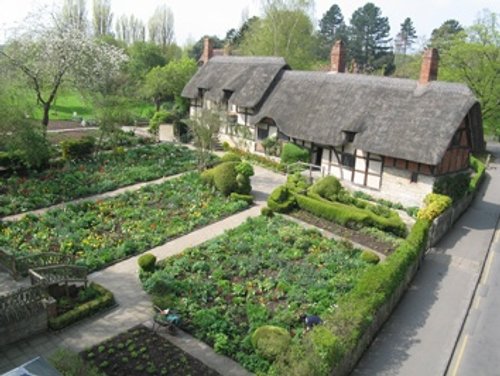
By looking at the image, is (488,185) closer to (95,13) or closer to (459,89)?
(459,89)

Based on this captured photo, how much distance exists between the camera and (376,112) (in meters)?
25.8

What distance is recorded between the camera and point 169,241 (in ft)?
62.7

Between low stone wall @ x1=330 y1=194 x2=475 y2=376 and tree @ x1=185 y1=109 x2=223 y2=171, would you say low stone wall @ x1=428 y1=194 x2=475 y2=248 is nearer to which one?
low stone wall @ x1=330 y1=194 x2=475 y2=376

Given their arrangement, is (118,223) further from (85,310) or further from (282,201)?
(282,201)

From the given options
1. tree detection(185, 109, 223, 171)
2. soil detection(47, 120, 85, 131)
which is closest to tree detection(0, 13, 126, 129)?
soil detection(47, 120, 85, 131)

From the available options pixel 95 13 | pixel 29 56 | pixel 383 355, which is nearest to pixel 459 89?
pixel 383 355

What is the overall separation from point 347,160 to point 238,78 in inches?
503

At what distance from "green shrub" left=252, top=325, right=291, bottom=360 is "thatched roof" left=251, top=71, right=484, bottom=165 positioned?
1384cm

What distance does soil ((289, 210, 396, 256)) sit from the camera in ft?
64.5

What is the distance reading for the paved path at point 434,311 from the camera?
13133 mm

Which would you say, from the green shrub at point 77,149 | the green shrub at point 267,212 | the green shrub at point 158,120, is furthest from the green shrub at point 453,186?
the green shrub at point 158,120

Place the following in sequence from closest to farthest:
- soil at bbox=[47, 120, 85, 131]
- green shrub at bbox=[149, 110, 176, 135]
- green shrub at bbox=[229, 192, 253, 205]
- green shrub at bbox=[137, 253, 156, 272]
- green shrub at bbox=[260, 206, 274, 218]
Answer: green shrub at bbox=[137, 253, 156, 272] → green shrub at bbox=[260, 206, 274, 218] → green shrub at bbox=[229, 192, 253, 205] → green shrub at bbox=[149, 110, 176, 135] → soil at bbox=[47, 120, 85, 131]

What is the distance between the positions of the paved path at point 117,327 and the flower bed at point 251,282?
1.24 feet

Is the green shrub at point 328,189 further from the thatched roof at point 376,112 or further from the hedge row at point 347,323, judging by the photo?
the hedge row at point 347,323
